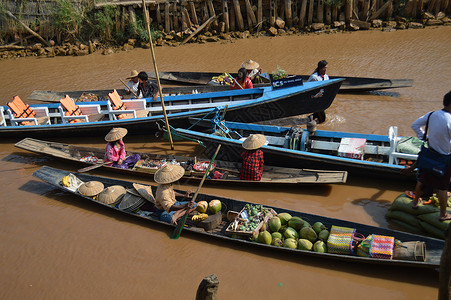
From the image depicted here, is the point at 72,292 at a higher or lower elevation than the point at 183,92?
lower

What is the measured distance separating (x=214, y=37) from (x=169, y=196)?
34.5 ft

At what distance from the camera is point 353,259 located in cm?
485

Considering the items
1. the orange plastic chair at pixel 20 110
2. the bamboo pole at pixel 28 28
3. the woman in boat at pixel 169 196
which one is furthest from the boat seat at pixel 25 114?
the bamboo pole at pixel 28 28

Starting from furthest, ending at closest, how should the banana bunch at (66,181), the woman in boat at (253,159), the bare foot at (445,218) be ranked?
the banana bunch at (66,181), the woman in boat at (253,159), the bare foot at (445,218)

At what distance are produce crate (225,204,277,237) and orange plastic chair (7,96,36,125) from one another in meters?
6.58

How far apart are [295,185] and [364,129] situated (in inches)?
116

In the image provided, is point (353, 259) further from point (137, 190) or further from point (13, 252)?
point (13, 252)

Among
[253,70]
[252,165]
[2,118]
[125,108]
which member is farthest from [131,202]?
[2,118]

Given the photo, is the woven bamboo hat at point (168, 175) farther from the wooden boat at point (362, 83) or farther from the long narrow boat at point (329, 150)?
the wooden boat at point (362, 83)

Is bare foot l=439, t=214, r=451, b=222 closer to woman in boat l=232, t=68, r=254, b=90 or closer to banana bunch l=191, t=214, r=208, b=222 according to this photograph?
banana bunch l=191, t=214, r=208, b=222

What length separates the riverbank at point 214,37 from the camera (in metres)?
14.0

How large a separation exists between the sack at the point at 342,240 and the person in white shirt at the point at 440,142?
1154 millimetres

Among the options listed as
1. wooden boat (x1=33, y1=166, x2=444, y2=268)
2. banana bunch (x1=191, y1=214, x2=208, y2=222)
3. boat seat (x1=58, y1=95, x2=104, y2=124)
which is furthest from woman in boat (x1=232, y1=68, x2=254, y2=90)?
banana bunch (x1=191, y1=214, x2=208, y2=222)

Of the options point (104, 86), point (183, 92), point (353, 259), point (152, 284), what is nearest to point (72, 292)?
point (152, 284)
